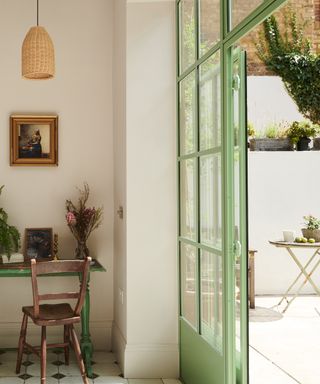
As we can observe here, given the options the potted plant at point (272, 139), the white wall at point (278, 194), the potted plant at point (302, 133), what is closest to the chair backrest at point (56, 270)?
the white wall at point (278, 194)

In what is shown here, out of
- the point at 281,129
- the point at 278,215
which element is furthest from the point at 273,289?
the point at 281,129

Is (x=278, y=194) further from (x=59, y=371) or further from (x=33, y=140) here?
(x=59, y=371)

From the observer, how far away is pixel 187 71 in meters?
4.31

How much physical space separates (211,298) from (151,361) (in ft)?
3.59

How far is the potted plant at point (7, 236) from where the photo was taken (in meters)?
5.02

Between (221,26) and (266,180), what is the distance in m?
4.99

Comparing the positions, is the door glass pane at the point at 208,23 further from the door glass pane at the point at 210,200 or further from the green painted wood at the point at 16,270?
the green painted wood at the point at 16,270

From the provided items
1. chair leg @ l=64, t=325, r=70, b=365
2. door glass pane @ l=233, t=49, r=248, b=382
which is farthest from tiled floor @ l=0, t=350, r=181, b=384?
door glass pane @ l=233, t=49, r=248, b=382

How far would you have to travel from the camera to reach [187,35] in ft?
14.4

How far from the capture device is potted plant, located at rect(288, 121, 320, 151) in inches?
318

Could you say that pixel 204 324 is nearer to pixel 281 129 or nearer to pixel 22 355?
pixel 22 355

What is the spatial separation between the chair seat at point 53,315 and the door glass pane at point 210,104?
66.6 inches

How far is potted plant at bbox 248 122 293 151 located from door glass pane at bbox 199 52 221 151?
4.42 m

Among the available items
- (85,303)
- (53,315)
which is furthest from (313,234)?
(53,315)
